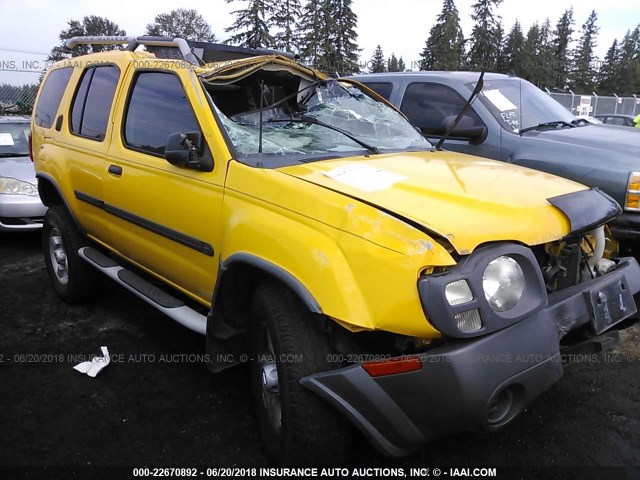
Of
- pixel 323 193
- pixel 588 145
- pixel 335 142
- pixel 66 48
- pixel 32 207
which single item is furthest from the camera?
pixel 32 207

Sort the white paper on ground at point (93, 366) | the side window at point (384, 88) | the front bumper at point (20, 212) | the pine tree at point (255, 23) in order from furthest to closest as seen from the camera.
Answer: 1. the pine tree at point (255, 23)
2. the front bumper at point (20, 212)
3. the side window at point (384, 88)
4. the white paper on ground at point (93, 366)

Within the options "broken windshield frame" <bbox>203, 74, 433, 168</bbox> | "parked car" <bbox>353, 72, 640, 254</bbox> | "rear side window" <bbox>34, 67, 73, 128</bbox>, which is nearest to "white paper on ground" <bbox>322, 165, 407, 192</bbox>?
"broken windshield frame" <bbox>203, 74, 433, 168</bbox>

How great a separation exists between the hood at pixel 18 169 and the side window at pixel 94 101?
267cm

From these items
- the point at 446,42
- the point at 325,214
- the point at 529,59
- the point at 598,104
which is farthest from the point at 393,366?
the point at 529,59

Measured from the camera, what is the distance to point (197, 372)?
3.47 m

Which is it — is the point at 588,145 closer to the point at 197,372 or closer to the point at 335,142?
the point at 335,142

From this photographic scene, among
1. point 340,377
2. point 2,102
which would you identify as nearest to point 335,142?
point 340,377

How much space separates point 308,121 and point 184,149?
2.69 feet

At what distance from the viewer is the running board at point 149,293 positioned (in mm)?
2963

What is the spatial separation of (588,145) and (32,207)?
602cm

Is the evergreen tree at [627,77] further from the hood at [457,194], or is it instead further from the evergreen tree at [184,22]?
the hood at [457,194]

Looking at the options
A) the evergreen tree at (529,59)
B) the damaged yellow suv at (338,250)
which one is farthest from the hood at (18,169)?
the evergreen tree at (529,59)

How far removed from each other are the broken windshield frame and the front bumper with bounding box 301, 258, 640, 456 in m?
1.23

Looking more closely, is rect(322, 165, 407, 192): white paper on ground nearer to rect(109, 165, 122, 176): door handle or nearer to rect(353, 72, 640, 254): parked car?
rect(109, 165, 122, 176): door handle
